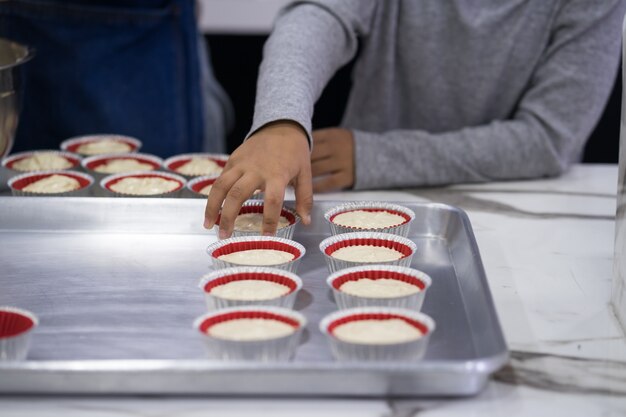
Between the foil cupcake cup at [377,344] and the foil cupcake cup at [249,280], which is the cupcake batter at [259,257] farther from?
the foil cupcake cup at [377,344]

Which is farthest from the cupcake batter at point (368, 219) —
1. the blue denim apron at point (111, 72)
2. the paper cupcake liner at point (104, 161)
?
the blue denim apron at point (111, 72)

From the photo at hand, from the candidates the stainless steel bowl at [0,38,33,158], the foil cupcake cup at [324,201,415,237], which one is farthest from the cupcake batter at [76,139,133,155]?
the foil cupcake cup at [324,201,415,237]

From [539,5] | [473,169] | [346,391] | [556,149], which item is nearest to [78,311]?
[346,391]

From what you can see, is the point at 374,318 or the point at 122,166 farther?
the point at 122,166

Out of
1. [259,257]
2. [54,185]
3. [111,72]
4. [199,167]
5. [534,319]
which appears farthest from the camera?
[111,72]

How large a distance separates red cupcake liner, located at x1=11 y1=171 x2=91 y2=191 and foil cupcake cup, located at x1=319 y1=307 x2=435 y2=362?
2.59 ft

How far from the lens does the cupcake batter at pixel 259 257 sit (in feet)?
4.63

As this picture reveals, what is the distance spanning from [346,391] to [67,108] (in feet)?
5.54

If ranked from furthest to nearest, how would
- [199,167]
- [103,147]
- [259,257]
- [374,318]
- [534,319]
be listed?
[103,147], [199,167], [259,257], [534,319], [374,318]

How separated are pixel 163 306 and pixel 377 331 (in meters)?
0.32

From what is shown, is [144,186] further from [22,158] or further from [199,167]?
[22,158]

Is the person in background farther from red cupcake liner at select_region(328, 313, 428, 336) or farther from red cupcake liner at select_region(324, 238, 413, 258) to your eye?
red cupcake liner at select_region(328, 313, 428, 336)

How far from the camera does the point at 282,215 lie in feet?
5.23

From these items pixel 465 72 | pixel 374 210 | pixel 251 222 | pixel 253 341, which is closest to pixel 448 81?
pixel 465 72
